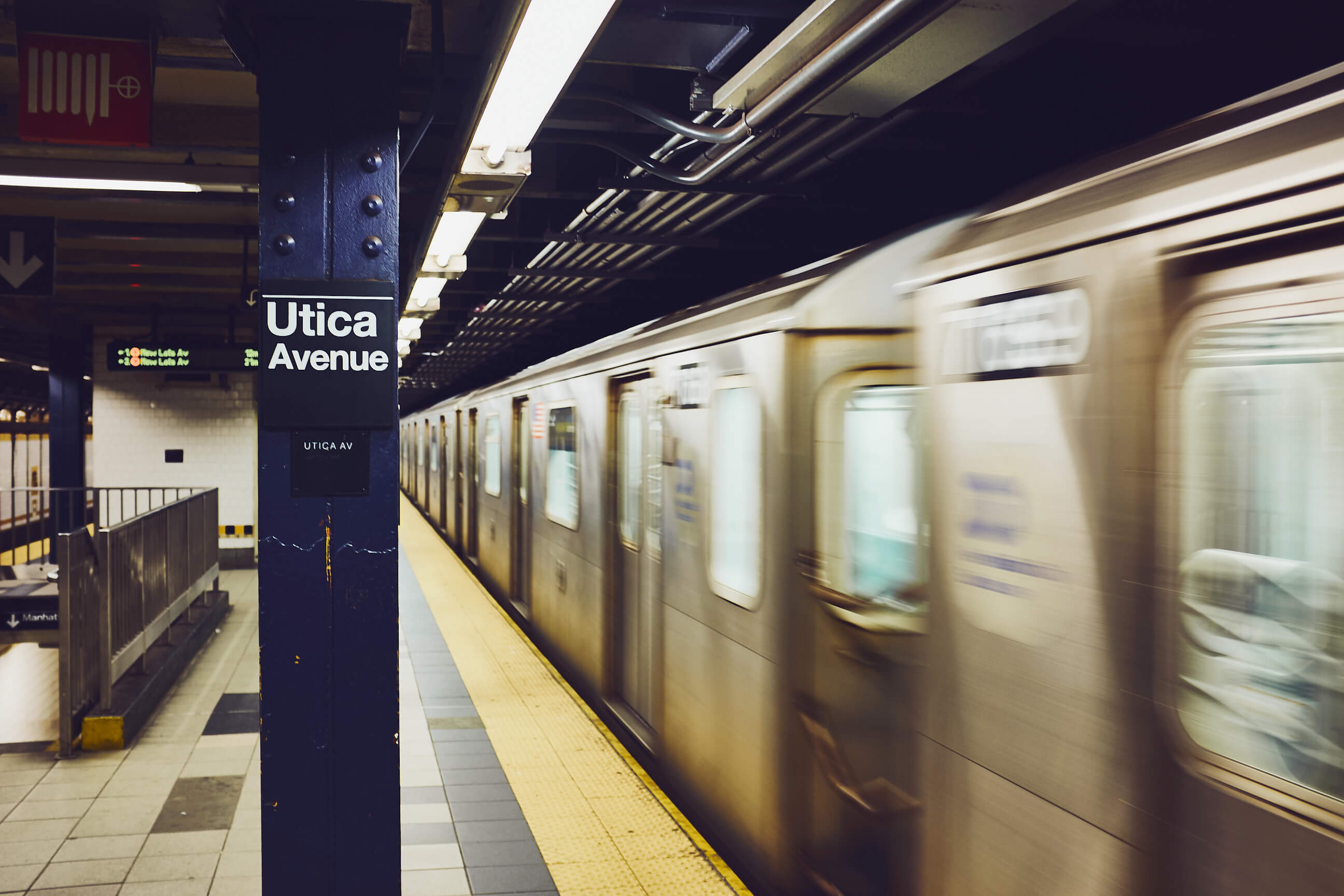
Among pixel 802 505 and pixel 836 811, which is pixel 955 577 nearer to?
pixel 802 505

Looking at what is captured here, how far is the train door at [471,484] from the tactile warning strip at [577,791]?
12.4ft

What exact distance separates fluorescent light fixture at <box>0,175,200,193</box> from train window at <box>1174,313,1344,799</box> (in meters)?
4.83

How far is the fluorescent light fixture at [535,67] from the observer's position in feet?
7.38

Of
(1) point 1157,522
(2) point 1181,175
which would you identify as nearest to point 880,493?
(1) point 1157,522

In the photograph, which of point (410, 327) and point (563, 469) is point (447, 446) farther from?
point (563, 469)

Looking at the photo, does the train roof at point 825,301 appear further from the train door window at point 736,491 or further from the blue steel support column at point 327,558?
the blue steel support column at point 327,558

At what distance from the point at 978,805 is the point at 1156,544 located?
0.78 m

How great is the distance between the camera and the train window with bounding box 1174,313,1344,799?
1363mm

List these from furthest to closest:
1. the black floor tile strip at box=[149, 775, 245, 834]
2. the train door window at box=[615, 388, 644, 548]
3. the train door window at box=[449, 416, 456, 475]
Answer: the train door window at box=[449, 416, 456, 475] < the train door window at box=[615, 388, 644, 548] < the black floor tile strip at box=[149, 775, 245, 834]

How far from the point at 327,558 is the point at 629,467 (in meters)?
2.63

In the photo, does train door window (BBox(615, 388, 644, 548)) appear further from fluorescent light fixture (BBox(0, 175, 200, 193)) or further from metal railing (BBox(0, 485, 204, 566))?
metal railing (BBox(0, 485, 204, 566))

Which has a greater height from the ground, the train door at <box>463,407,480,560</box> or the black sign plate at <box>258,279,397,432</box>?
the black sign plate at <box>258,279,397,432</box>

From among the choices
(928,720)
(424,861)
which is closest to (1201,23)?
(928,720)

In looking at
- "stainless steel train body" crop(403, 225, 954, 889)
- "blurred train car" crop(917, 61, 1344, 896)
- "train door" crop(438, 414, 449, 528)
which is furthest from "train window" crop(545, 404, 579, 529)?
"train door" crop(438, 414, 449, 528)
